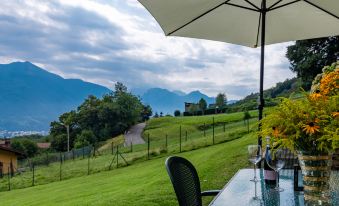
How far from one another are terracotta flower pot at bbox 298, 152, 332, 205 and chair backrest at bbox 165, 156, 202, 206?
516 millimetres

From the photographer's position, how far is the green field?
24.1 feet

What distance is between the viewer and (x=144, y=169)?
1332 cm

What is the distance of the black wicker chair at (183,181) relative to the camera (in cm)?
171

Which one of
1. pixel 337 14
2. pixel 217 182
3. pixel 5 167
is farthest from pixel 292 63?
pixel 5 167

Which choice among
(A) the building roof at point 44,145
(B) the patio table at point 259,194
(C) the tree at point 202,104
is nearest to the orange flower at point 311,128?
(B) the patio table at point 259,194

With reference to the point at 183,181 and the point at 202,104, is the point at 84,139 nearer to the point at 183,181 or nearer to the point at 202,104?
the point at 202,104

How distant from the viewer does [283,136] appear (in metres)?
1.74

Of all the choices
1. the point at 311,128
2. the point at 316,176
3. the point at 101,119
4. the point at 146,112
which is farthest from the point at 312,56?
the point at 146,112

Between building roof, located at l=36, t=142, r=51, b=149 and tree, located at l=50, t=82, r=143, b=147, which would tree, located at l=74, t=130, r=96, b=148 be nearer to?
tree, located at l=50, t=82, r=143, b=147

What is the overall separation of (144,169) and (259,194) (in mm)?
11387

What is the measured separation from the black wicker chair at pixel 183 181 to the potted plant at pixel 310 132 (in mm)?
405

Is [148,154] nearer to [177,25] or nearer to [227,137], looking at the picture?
[227,137]

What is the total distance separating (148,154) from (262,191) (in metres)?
16.0

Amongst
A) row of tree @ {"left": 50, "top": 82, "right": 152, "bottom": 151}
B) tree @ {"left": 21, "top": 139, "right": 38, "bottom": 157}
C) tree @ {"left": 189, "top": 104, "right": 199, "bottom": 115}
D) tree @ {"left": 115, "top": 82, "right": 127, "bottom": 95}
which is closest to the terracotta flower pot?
tree @ {"left": 21, "top": 139, "right": 38, "bottom": 157}
